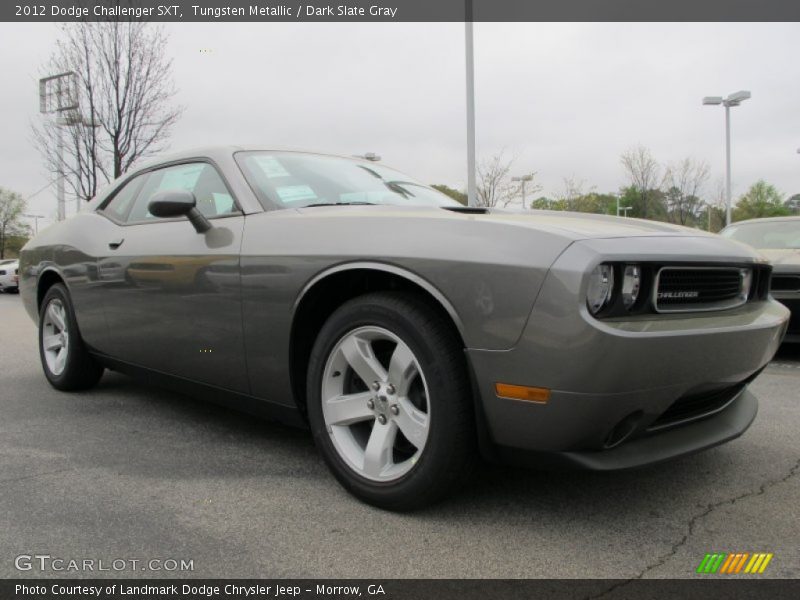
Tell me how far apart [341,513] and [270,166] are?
1.68 metres

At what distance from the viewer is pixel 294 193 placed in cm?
298

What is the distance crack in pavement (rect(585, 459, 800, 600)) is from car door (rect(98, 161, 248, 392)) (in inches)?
66.5

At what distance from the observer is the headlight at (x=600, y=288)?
1942 millimetres

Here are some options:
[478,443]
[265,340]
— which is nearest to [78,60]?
[265,340]

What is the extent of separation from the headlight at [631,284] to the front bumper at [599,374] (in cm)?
6

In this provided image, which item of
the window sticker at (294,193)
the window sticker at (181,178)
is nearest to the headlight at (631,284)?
the window sticker at (294,193)

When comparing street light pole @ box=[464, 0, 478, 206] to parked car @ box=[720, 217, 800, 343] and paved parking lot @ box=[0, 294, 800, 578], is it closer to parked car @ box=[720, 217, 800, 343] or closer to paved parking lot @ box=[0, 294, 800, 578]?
parked car @ box=[720, 217, 800, 343]

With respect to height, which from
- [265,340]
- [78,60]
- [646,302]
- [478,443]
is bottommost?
[478,443]

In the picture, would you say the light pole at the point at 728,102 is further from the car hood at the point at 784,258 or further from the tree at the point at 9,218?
the tree at the point at 9,218

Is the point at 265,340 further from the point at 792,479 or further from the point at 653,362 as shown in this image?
the point at 792,479

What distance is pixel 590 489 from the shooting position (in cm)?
254
